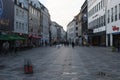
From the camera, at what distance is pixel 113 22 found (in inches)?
2397

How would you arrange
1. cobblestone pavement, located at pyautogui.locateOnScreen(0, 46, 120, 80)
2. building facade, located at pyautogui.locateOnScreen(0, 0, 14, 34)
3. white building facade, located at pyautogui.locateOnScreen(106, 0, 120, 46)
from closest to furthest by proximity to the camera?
cobblestone pavement, located at pyautogui.locateOnScreen(0, 46, 120, 80), building facade, located at pyautogui.locateOnScreen(0, 0, 14, 34), white building facade, located at pyautogui.locateOnScreen(106, 0, 120, 46)

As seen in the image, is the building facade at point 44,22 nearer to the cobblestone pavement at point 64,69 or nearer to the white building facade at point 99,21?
the white building facade at point 99,21

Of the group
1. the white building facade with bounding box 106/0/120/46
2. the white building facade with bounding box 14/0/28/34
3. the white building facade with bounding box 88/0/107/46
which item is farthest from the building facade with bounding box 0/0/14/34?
the white building facade with bounding box 88/0/107/46

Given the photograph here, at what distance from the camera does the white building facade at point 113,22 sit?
57719 millimetres

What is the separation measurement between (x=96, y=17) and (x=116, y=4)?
22918mm

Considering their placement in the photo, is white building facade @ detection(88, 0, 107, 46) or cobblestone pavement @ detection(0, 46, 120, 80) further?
white building facade @ detection(88, 0, 107, 46)

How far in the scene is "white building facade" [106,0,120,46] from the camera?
189ft

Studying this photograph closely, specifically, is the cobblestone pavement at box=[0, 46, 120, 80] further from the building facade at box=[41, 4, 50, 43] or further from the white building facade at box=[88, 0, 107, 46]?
the building facade at box=[41, 4, 50, 43]

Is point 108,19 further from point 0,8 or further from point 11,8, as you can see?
point 0,8

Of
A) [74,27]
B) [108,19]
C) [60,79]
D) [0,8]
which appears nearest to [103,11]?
[108,19]

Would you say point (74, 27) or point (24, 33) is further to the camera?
point (74, 27)

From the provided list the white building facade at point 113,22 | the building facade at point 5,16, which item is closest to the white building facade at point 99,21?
the white building facade at point 113,22

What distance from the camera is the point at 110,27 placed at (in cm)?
6309

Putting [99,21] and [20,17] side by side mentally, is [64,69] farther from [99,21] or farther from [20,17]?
[99,21]
